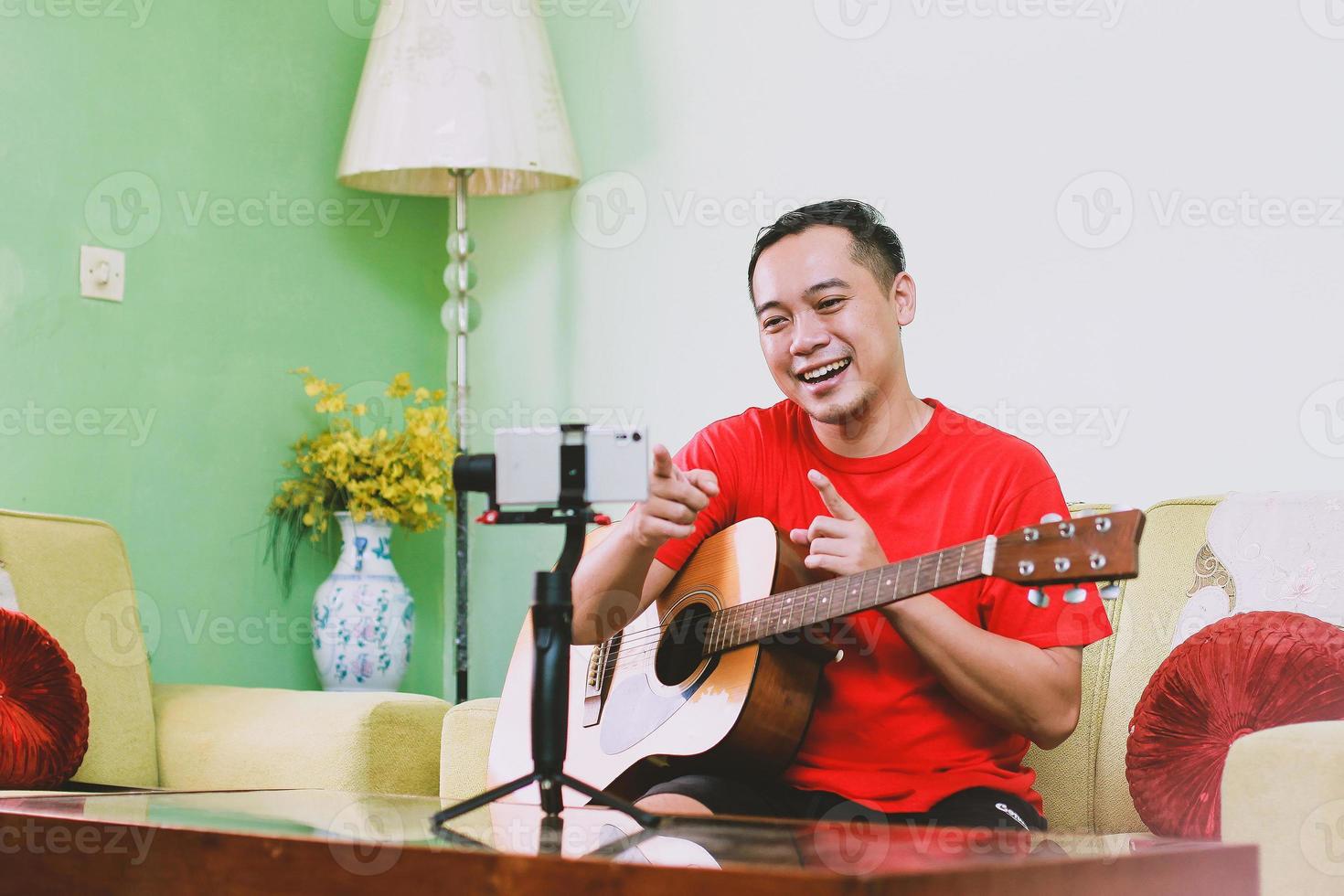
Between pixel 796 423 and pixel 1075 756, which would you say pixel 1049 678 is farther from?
pixel 796 423

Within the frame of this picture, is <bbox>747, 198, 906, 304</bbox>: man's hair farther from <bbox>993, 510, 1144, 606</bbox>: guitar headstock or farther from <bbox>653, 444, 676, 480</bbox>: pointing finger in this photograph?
<bbox>993, 510, 1144, 606</bbox>: guitar headstock

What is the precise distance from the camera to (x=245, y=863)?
1.08 meters

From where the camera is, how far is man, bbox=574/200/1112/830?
1487 millimetres

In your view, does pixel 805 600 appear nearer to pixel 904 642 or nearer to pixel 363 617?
pixel 904 642

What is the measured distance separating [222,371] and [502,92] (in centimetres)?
79

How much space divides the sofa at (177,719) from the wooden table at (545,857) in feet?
2.18

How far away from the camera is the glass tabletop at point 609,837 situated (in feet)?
3.18

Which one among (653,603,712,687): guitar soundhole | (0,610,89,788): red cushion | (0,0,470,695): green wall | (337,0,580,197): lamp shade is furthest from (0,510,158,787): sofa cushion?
(337,0,580,197): lamp shade

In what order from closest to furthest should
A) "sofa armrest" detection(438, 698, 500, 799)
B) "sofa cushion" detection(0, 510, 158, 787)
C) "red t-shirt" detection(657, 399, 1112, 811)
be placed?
"red t-shirt" detection(657, 399, 1112, 811), "sofa armrest" detection(438, 698, 500, 799), "sofa cushion" detection(0, 510, 158, 787)

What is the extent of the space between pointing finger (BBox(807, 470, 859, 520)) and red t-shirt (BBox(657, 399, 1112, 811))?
15cm

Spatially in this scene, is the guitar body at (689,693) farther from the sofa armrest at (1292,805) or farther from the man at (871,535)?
the sofa armrest at (1292,805)

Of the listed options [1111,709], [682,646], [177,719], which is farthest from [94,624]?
[1111,709]

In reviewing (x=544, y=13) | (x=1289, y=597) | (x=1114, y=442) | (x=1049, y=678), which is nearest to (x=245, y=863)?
(x=1049, y=678)

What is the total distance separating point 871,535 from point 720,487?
0.31 m
